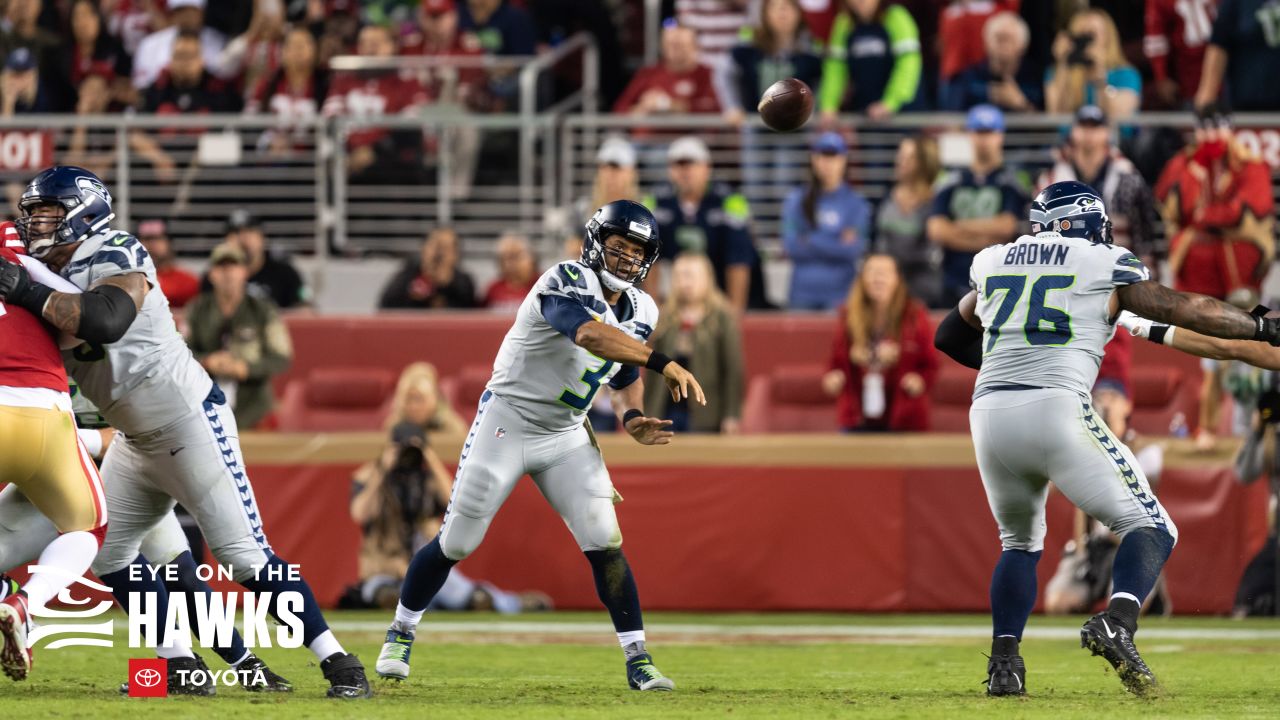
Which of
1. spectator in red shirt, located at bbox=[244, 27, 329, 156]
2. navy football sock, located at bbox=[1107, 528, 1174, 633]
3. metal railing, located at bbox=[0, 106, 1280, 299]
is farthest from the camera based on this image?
spectator in red shirt, located at bbox=[244, 27, 329, 156]

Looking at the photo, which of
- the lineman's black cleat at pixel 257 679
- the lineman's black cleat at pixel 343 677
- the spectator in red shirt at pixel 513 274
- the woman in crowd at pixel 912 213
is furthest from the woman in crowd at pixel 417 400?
the lineman's black cleat at pixel 343 677

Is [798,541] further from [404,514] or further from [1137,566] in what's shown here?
[1137,566]

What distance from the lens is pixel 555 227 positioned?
49.5 ft

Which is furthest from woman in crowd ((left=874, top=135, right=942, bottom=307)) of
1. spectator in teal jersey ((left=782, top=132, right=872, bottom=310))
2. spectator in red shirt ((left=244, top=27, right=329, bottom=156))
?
spectator in red shirt ((left=244, top=27, right=329, bottom=156))

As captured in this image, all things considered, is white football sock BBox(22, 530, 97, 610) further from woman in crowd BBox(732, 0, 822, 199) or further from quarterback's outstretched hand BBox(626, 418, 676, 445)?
woman in crowd BBox(732, 0, 822, 199)

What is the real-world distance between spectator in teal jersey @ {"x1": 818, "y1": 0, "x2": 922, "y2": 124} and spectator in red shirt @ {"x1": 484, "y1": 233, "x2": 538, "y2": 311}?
246 centimetres

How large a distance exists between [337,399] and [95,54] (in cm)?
448

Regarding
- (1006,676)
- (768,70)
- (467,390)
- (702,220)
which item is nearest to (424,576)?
(1006,676)

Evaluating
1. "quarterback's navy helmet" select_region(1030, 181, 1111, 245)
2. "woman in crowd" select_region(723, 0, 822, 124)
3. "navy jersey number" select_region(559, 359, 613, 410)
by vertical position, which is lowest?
"navy jersey number" select_region(559, 359, 613, 410)

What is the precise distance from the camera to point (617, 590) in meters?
7.66

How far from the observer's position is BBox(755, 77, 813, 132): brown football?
9.50 meters

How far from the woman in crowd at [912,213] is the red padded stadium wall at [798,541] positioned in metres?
2.23

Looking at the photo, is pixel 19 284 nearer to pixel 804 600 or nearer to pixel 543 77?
pixel 804 600

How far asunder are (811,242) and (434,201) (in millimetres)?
3547
